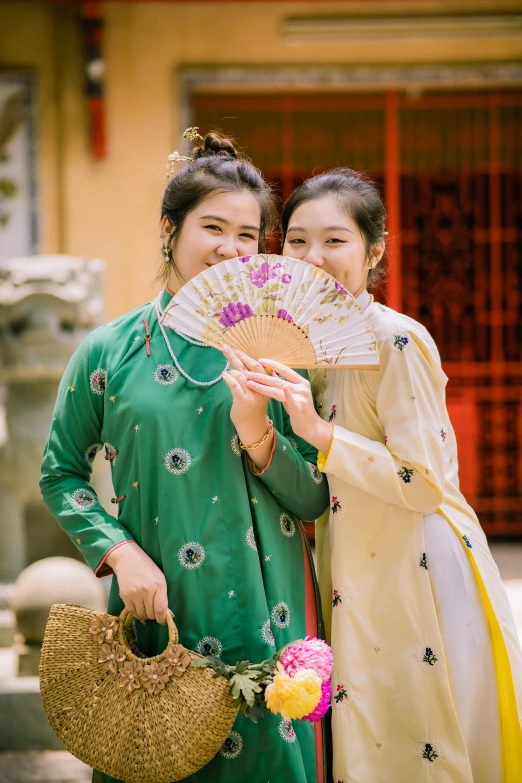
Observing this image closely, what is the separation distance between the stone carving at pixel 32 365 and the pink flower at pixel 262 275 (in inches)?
91.9

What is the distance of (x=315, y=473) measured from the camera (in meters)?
2.37

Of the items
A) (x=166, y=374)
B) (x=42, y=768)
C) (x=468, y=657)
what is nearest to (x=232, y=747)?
(x=468, y=657)

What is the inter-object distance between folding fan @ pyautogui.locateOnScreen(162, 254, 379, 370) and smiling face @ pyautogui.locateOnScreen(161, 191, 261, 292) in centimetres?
10

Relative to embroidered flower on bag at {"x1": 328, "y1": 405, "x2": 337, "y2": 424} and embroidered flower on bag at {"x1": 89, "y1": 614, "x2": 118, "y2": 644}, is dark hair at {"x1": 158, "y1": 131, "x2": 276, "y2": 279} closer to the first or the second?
embroidered flower on bag at {"x1": 328, "y1": 405, "x2": 337, "y2": 424}

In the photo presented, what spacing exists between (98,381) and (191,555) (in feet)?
1.53

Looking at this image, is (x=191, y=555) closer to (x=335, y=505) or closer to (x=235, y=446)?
(x=235, y=446)

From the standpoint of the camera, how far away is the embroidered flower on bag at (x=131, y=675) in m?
2.13

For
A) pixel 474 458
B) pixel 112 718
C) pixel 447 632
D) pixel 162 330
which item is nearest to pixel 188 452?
pixel 162 330

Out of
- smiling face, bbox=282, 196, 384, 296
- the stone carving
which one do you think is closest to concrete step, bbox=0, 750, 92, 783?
the stone carving

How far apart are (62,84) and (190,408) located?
4559mm

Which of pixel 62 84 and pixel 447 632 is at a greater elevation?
pixel 62 84

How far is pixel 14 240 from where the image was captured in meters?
6.29

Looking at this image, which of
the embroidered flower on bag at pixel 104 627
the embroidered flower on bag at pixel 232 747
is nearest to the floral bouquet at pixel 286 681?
the embroidered flower on bag at pixel 232 747

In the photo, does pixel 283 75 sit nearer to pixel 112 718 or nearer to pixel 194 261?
pixel 194 261
